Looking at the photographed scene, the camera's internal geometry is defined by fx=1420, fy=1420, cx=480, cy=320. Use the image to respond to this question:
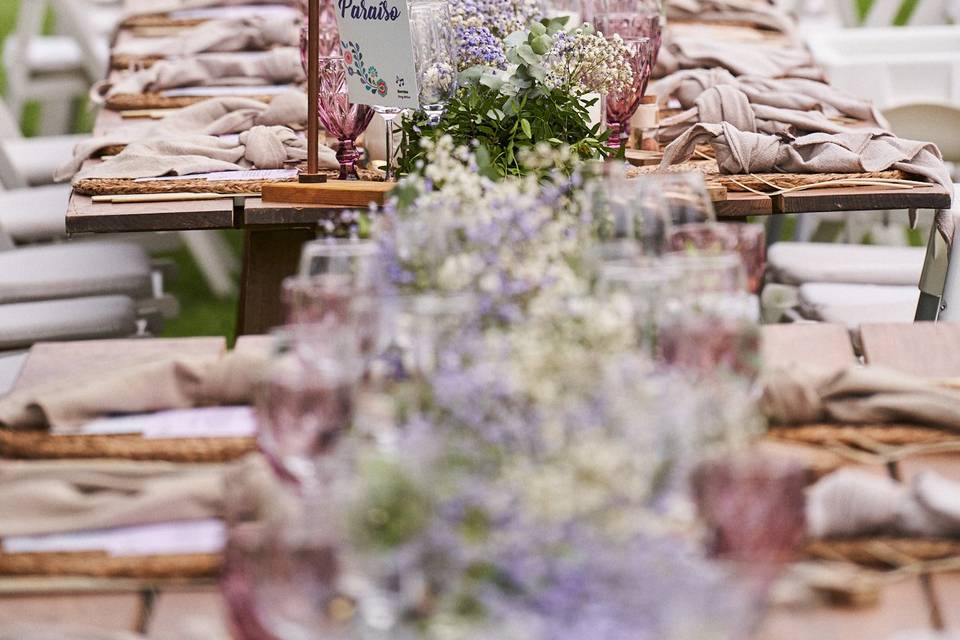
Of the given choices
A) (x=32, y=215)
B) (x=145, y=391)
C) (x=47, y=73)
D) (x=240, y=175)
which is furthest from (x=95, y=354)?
(x=47, y=73)

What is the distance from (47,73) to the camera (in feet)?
17.3

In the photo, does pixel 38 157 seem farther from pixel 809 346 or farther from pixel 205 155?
pixel 809 346

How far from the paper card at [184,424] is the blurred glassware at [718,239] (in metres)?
0.46

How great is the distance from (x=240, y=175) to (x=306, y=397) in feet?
4.52

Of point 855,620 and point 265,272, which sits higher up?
point 855,620

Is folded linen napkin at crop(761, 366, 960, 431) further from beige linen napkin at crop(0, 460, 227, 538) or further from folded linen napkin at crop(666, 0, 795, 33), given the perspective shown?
folded linen napkin at crop(666, 0, 795, 33)

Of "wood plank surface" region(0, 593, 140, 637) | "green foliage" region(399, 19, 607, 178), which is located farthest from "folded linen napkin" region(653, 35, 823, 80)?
"wood plank surface" region(0, 593, 140, 637)

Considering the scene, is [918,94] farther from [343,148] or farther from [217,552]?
[217,552]

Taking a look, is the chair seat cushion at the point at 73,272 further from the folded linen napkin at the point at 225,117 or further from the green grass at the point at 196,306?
the green grass at the point at 196,306

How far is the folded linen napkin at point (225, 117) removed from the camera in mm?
2691

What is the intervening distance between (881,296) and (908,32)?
1600mm

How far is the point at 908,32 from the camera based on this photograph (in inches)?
164

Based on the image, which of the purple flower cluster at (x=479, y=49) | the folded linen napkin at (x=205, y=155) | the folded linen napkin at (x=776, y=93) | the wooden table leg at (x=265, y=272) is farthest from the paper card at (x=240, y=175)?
the folded linen napkin at (x=776, y=93)

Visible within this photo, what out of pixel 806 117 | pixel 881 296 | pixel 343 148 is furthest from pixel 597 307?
pixel 881 296
